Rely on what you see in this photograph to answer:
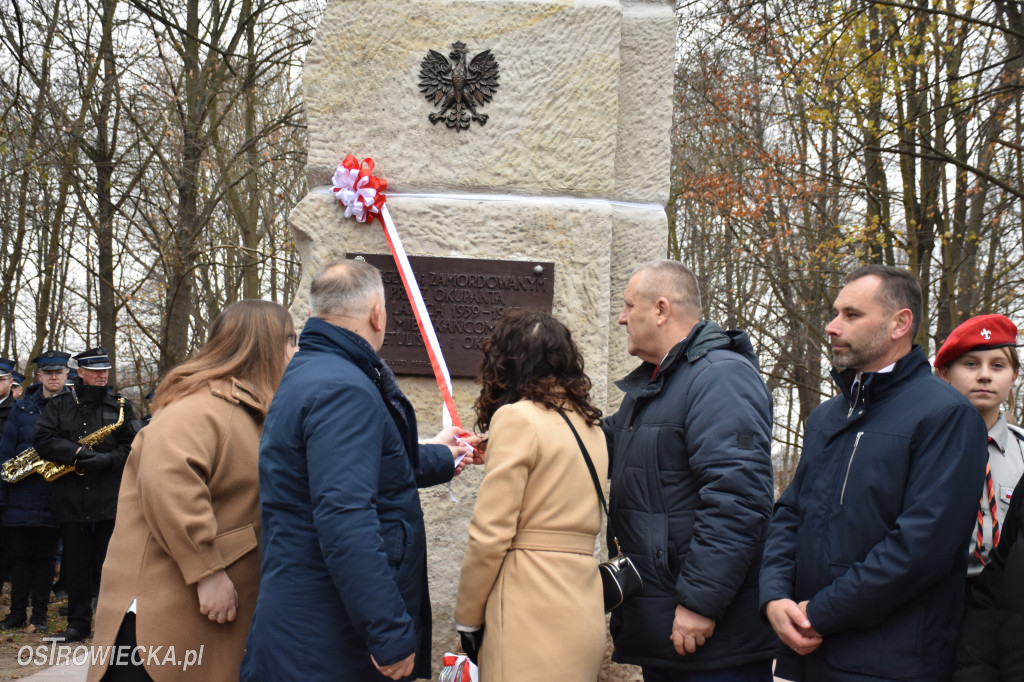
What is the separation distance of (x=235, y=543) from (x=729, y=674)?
5.06 ft

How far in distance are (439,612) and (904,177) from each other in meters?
9.54

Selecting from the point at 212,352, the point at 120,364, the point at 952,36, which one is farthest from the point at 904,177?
the point at 120,364

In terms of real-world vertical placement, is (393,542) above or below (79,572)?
above

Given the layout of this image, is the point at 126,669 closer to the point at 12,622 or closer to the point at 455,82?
the point at 455,82

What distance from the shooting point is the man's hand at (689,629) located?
8.20 feet

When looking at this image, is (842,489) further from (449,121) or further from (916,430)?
(449,121)

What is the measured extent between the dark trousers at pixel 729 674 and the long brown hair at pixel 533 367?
78cm

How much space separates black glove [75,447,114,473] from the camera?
647 centimetres

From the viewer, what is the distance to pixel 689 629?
2506 millimetres

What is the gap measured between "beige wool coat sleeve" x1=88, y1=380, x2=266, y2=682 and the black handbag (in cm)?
106

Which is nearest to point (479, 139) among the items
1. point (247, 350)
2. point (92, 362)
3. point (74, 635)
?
point (247, 350)

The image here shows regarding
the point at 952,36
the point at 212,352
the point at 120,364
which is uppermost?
the point at 952,36

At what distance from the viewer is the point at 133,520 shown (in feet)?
9.16

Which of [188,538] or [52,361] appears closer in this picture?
[188,538]
